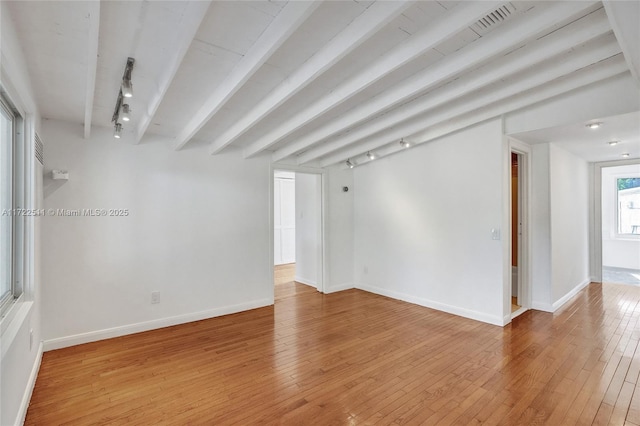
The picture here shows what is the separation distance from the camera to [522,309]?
4.11 metres

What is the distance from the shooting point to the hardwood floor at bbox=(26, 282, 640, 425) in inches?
80.2

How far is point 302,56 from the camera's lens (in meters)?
2.09

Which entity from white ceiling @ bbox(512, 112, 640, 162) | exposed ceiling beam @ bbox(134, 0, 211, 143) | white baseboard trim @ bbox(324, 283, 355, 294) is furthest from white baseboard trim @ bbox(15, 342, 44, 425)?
white ceiling @ bbox(512, 112, 640, 162)

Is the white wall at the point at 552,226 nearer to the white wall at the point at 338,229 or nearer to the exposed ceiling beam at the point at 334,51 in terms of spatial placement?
the white wall at the point at 338,229

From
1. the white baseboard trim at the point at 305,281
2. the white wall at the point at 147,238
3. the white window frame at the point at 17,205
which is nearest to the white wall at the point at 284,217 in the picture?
the white baseboard trim at the point at 305,281

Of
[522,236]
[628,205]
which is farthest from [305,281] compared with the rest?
[628,205]

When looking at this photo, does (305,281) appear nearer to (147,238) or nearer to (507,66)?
(147,238)

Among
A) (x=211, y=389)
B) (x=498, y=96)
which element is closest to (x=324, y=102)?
(x=498, y=96)

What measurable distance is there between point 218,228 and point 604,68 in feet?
13.9

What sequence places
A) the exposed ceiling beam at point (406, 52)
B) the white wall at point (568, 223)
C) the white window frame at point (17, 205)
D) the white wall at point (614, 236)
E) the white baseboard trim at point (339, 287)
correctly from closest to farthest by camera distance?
the exposed ceiling beam at point (406, 52) < the white window frame at point (17, 205) < the white wall at point (568, 223) < the white baseboard trim at point (339, 287) < the white wall at point (614, 236)

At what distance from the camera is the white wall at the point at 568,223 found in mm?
4152

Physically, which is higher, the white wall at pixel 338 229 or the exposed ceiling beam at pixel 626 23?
the exposed ceiling beam at pixel 626 23

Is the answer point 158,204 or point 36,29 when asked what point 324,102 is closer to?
point 36,29

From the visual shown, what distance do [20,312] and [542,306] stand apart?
5.48 m
